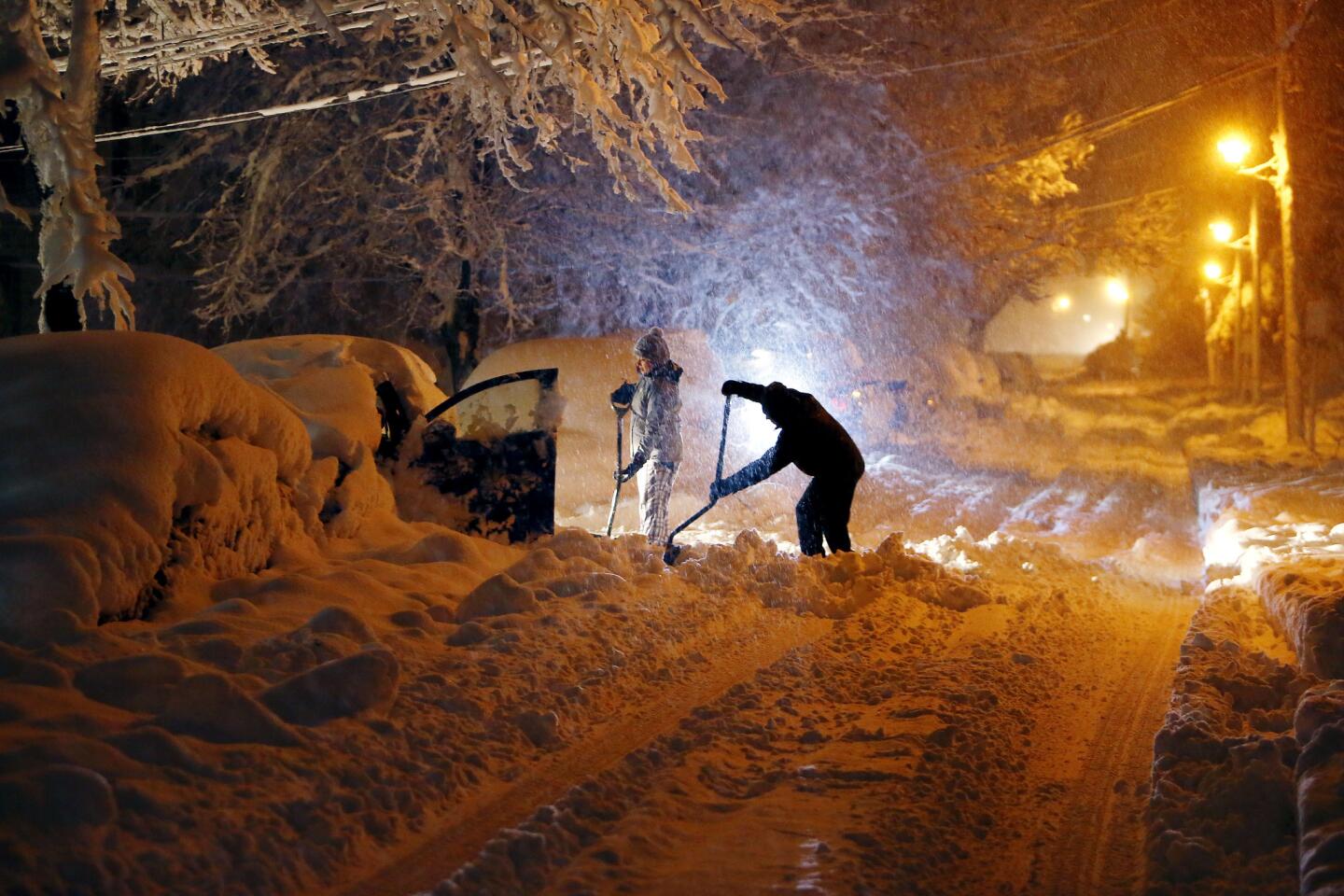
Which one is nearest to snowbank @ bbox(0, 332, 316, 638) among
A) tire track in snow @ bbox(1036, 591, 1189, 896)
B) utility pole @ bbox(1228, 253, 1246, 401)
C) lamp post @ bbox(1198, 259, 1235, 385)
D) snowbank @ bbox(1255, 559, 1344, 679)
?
tire track in snow @ bbox(1036, 591, 1189, 896)

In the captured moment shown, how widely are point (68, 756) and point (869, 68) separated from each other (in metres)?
15.1

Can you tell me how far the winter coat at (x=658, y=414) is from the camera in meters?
9.23

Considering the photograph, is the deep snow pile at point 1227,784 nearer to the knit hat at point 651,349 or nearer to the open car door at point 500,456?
the open car door at point 500,456

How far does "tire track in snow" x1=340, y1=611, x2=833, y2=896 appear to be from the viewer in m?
2.89

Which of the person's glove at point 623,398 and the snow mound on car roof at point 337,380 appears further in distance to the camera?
the person's glove at point 623,398

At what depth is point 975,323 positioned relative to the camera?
2494 centimetres

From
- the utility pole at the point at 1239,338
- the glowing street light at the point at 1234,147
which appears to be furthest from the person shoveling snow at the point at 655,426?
the utility pole at the point at 1239,338

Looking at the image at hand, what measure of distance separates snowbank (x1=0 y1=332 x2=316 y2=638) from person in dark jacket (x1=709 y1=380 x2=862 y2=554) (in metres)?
3.40

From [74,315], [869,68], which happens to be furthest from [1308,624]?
[869,68]

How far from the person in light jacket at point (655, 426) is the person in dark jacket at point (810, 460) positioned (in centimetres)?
165

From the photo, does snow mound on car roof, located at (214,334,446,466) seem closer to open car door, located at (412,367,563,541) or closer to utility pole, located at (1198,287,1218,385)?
open car door, located at (412,367,563,541)

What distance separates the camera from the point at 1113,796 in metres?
3.62

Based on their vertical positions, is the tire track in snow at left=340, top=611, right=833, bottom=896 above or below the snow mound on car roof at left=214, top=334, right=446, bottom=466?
below

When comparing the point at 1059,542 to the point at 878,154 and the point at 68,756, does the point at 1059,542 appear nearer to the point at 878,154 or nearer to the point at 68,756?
the point at 878,154
